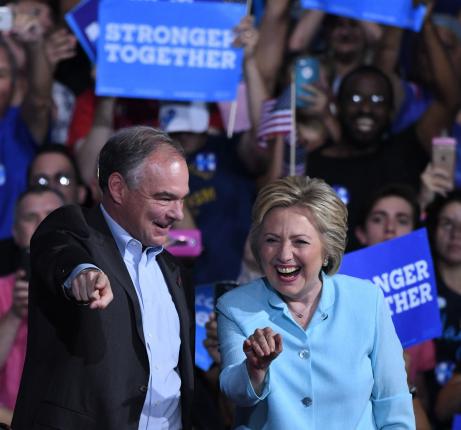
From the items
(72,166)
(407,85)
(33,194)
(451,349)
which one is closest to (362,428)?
(451,349)

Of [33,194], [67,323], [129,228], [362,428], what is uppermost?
[33,194]

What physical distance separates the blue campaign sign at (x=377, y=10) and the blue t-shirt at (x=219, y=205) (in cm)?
76

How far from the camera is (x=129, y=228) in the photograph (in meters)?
2.79

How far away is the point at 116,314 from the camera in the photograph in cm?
267

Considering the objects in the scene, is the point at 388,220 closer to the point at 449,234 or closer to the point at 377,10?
the point at 449,234

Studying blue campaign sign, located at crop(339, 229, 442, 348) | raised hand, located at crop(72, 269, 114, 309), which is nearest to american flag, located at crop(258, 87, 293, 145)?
blue campaign sign, located at crop(339, 229, 442, 348)

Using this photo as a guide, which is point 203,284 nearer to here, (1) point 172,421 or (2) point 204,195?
(2) point 204,195

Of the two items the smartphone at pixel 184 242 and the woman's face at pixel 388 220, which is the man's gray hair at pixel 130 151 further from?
the woman's face at pixel 388 220

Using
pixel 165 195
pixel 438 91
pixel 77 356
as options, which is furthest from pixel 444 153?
pixel 77 356

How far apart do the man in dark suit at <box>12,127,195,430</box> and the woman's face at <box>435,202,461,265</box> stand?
7.61ft

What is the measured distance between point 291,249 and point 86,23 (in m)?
2.82

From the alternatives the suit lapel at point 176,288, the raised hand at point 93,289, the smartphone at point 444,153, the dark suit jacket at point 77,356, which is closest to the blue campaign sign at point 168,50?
the smartphone at point 444,153

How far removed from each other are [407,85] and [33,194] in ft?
6.73

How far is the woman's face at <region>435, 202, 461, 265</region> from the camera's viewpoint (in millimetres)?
4938
